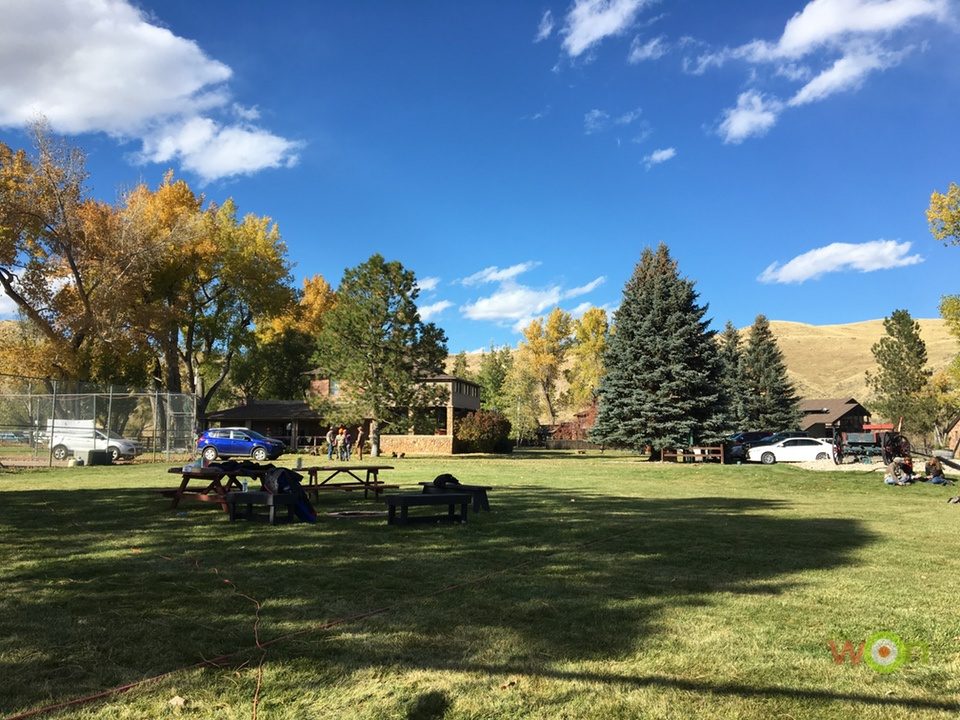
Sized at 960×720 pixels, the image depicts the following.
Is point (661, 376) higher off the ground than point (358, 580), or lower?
higher

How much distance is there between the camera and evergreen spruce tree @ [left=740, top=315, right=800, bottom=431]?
2031 inches

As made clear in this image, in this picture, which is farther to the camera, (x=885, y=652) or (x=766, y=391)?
(x=766, y=391)

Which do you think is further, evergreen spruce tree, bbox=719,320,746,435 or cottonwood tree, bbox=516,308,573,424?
cottonwood tree, bbox=516,308,573,424

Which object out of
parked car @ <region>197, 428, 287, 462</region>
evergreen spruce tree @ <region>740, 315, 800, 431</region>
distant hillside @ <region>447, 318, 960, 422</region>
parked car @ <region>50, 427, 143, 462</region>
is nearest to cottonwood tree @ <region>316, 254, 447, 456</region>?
parked car @ <region>197, 428, 287, 462</region>

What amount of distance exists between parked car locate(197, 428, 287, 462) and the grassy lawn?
2318cm

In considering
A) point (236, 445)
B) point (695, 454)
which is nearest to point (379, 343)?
point (236, 445)

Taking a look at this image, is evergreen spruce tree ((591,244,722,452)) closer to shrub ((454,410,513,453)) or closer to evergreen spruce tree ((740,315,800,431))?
shrub ((454,410,513,453))

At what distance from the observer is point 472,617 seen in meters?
5.04

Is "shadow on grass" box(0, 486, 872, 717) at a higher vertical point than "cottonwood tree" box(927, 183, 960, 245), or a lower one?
lower

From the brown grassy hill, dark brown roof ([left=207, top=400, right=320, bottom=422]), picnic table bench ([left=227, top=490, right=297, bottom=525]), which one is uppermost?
the brown grassy hill

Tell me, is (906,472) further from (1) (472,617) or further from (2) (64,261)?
(2) (64,261)

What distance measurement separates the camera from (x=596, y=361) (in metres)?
71.2

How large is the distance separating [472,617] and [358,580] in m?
1.64

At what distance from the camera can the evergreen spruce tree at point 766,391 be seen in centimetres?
5159
